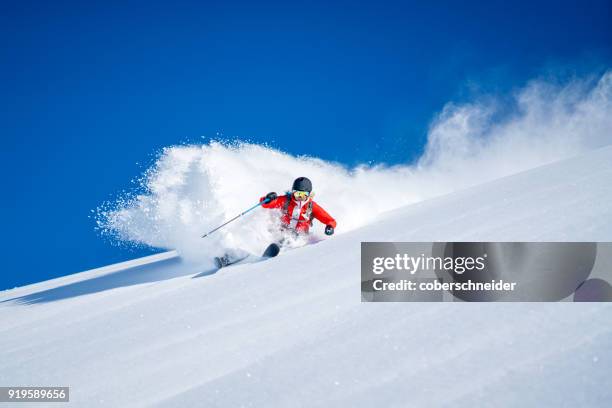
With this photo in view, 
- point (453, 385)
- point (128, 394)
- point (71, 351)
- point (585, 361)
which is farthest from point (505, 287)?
point (71, 351)

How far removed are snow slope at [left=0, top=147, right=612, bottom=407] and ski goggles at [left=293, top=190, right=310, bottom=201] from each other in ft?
6.20

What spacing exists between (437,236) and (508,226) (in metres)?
0.61

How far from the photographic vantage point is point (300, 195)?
5.83 meters

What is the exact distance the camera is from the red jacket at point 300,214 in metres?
5.90

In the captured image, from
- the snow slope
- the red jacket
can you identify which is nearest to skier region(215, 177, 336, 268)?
the red jacket

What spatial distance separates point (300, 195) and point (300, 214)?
1.02 ft

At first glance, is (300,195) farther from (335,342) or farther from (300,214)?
(335,342)

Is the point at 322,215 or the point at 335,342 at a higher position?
the point at 322,215

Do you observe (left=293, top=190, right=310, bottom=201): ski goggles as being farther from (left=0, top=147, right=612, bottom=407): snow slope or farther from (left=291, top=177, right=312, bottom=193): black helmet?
(left=0, top=147, right=612, bottom=407): snow slope

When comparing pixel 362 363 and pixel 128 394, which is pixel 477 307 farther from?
pixel 128 394

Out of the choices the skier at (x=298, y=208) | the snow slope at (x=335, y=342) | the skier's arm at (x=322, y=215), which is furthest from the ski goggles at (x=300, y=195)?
the snow slope at (x=335, y=342)

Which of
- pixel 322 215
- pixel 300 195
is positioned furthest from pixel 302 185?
pixel 322 215

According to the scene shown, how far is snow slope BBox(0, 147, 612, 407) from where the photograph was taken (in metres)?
1.50

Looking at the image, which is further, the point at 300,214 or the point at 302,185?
the point at 300,214
